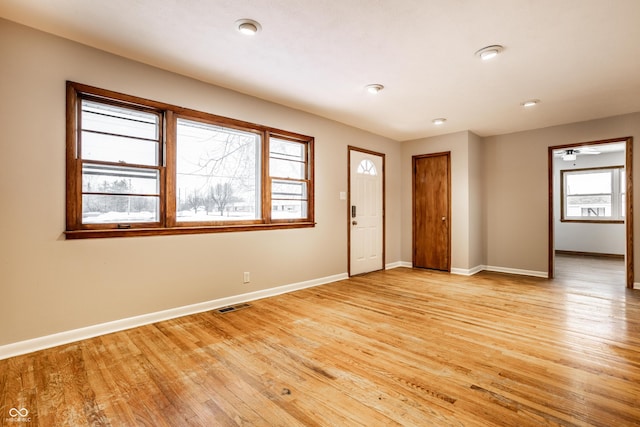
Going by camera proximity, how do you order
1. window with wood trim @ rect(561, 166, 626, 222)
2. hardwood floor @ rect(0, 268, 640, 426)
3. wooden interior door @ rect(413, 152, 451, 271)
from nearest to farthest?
1. hardwood floor @ rect(0, 268, 640, 426)
2. wooden interior door @ rect(413, 152, 451, 271)
3. window with wood trim @ rect(561, 166, 626, 222)

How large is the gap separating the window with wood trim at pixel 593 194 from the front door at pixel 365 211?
17.6 ft

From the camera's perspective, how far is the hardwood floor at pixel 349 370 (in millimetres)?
1733

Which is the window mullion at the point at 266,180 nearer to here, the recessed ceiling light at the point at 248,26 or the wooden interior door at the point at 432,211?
the recessed ceiling light at the point at 248,26

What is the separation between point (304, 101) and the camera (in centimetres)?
415

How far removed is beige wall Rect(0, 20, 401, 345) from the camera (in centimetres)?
245

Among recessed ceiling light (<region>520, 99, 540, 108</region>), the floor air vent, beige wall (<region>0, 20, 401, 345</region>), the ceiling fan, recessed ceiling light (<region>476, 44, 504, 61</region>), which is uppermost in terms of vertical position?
recessed ceiling light (<region>520, 99, 540, 108</region>)

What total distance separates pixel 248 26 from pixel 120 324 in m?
2.87

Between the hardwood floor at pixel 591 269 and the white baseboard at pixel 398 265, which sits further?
the white baseboard at pixel 398 265

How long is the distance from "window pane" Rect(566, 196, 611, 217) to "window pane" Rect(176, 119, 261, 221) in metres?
7.98

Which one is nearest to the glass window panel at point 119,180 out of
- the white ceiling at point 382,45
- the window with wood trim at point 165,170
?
the window with wood trim at point 165,170

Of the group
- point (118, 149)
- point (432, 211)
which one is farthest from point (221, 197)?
point (432, 211)

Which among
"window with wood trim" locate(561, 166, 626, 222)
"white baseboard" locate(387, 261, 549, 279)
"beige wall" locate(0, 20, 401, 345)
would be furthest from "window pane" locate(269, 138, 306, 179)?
"window with wood trim" locate(561, 166, 626, 222)

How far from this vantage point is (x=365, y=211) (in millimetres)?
5609

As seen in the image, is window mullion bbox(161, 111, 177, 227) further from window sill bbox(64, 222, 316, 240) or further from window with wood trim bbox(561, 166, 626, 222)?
window with wood trim bbox(561, 166, 626, 222)
